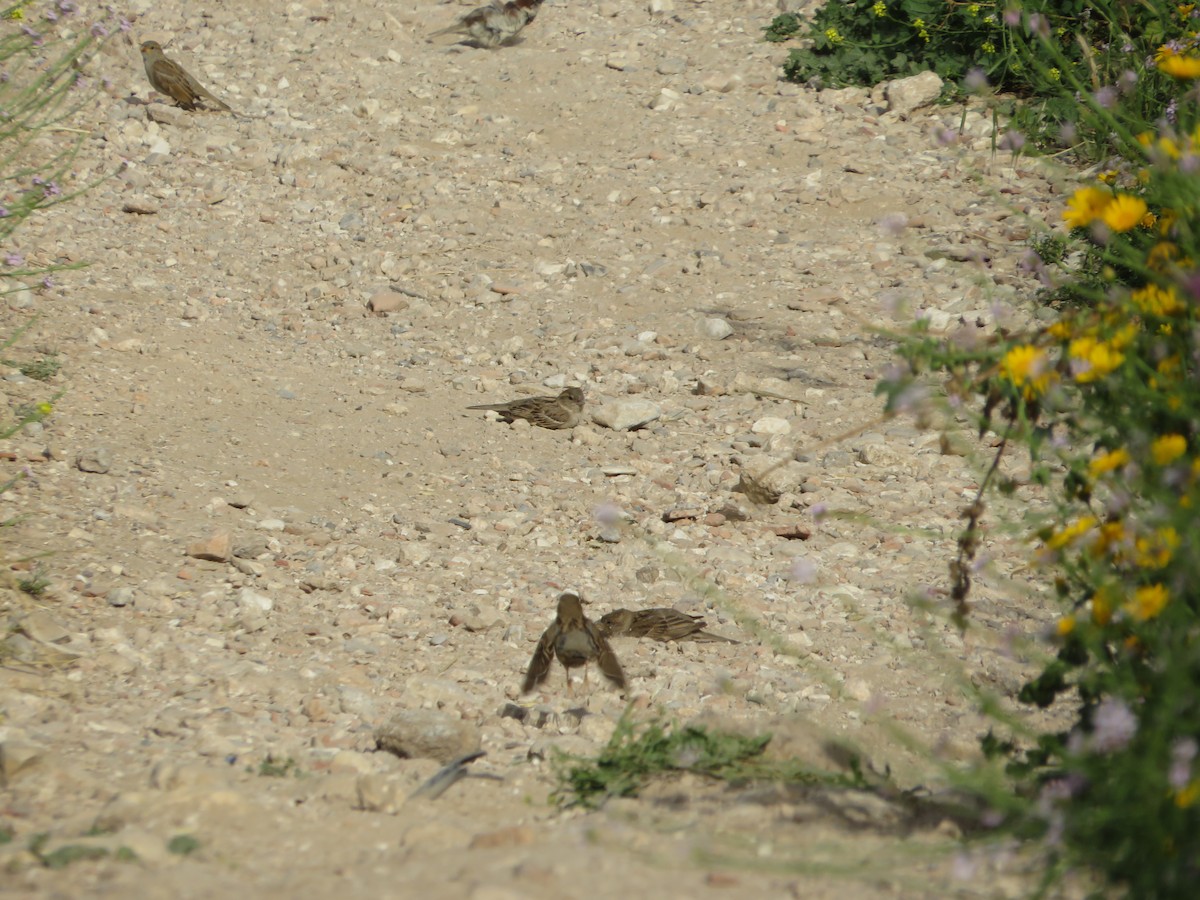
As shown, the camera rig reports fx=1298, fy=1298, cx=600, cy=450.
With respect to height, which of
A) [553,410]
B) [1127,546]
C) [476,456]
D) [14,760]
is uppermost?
[1127,546]

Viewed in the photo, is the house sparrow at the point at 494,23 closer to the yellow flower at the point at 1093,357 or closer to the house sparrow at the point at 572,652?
the house sparrow at the point at 572,652

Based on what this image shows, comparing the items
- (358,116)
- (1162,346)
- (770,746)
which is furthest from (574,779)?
(358,116)

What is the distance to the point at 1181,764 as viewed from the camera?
2.00m

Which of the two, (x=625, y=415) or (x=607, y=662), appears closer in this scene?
(x=607, y=662)

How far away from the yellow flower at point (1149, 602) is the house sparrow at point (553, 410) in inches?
161

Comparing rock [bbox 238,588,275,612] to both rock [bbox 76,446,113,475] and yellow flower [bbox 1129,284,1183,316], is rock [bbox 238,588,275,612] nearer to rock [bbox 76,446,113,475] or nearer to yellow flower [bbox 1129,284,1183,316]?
rock [bbox 76,446,113,475]

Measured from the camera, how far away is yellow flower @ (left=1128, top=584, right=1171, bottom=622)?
87.4 inches

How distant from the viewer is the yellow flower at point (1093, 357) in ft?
7.90

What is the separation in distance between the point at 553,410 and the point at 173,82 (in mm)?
4798

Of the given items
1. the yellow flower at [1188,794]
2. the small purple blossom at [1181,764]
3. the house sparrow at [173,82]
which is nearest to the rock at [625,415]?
the small purple blossom at [1181,764]

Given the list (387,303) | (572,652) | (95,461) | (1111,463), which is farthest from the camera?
(387,303)

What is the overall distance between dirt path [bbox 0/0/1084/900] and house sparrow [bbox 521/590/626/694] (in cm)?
9

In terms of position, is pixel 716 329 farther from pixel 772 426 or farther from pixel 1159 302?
pixel 1159 302

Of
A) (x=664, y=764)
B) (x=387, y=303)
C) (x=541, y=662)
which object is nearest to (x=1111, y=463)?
(x=664, y=764)
